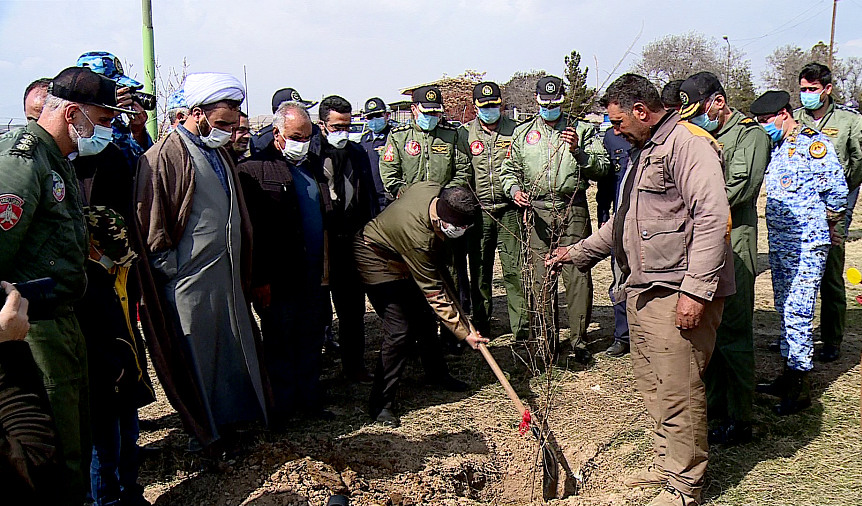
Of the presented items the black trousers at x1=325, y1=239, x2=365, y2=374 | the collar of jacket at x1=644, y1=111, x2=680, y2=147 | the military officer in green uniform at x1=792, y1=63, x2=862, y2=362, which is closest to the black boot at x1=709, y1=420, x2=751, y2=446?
the military officer in green uniform at x1=792, y1=63, x2=862, y2=362

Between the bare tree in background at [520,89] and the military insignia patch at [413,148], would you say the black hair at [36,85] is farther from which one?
the bare tree in background at [520,89]

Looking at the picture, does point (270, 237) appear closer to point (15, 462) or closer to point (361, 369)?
point (361, 369)

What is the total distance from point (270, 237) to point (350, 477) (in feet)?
5.00

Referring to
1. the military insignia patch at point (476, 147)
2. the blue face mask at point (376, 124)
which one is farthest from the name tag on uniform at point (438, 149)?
the blue face mask at point (376, 124)

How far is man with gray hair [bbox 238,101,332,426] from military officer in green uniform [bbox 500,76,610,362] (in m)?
1.88

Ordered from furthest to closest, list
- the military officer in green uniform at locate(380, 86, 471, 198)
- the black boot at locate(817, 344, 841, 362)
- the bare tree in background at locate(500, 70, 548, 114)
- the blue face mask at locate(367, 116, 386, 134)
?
the bare tree in background at locate(500, 70, 548, 114) → the blue face mask at locate(367, 116, 386, 134) → the military officer in green uniform at locate(380, 86, 471, 198) → the black boot at locate(817, 344, 841, 362)

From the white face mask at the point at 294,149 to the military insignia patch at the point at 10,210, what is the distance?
2.10m

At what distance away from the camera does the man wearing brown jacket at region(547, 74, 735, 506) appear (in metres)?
3.00

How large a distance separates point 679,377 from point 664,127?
1.20 metres

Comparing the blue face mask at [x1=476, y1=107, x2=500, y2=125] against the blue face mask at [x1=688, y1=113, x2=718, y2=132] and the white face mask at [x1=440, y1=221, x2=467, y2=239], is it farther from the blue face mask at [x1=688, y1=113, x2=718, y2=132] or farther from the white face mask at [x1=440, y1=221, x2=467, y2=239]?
the white face mask at [x1=440, y1=221, x2=467, y2=239]

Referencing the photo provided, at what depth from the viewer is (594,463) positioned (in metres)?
3.98

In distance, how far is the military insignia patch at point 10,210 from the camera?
7.11ft

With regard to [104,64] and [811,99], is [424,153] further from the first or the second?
[811,99]

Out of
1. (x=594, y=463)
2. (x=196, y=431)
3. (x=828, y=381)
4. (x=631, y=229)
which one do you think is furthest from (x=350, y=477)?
(x=828, y=381)
